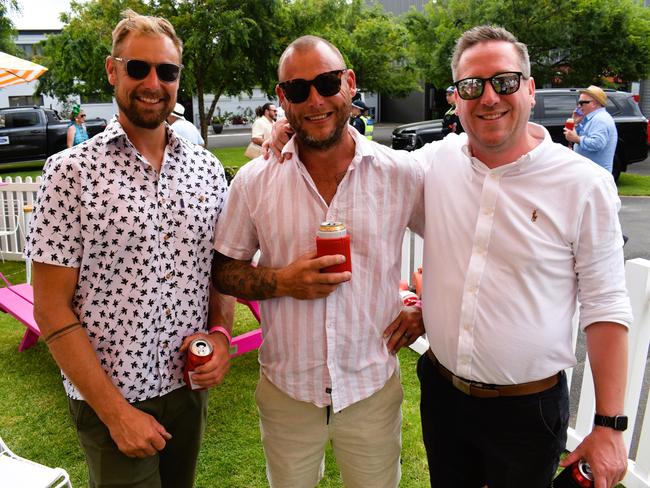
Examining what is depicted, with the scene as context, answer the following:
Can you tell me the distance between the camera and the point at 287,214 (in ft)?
6.73

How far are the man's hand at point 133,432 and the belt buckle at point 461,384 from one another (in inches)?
43.9

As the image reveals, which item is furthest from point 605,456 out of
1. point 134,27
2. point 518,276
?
point 134,27

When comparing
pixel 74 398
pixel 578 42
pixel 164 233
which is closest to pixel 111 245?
pixel 164 233

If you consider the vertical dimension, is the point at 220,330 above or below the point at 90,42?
below

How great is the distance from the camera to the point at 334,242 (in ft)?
6.06

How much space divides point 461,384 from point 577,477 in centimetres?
48

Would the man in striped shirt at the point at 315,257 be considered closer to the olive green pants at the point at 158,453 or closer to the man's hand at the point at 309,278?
the man's hand at the point at 309,278

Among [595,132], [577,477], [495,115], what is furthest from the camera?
[595,132]

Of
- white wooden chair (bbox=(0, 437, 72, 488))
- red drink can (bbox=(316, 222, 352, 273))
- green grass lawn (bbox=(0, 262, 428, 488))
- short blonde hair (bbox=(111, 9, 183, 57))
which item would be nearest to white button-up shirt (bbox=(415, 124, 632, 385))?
red drink can (bbox=(316, 222, 352, 273))

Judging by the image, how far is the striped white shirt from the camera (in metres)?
2.06

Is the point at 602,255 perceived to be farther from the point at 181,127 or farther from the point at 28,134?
the point at 28,134

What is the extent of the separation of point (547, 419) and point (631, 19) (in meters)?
17.6

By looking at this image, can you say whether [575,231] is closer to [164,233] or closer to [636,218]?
[164,233]

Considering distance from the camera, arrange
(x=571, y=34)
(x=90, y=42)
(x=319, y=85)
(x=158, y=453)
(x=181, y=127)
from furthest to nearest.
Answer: (x=571, y=34) < (x=90, y=42) < (x=181, y=127) < (x=158, y=453) < (x=319, y=85)
